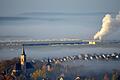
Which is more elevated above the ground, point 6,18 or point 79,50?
point 6,18

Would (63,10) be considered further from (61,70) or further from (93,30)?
(61,70)

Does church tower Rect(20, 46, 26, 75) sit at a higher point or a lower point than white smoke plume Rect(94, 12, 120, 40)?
lower

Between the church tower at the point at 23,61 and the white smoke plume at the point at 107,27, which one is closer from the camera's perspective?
the church tower at the point at 23,61

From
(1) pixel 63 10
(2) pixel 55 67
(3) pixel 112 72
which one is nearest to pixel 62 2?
(1) pixel 63 10

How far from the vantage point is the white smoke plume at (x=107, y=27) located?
3955 millimetres

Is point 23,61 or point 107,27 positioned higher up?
point 107,27

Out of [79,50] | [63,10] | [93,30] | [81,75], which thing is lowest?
[81,75]

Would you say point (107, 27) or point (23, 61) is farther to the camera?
point (107, 27)

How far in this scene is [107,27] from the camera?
3.97 m

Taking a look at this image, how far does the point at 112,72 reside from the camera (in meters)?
3.92

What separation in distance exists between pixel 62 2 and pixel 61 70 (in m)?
0.99

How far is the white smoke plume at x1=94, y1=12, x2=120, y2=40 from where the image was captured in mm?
3955

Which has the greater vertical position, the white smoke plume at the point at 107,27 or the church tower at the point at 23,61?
the white smoke plume at the point at 107,27

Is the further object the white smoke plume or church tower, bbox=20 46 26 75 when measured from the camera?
the white smoke plume
